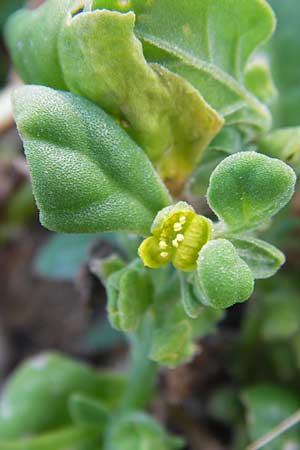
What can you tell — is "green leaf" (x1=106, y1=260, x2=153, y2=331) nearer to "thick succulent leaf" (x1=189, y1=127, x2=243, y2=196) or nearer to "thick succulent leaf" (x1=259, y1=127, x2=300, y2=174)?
"thick succulent leaf" (x1=189, y1=127, x2=243, y2=196)

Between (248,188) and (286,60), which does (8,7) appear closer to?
(286,60)

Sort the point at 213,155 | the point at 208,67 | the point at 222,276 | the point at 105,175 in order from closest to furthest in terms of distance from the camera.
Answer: the point at 222,276 → the point at 105,175 → the point at 208,67 → the point at 213,155

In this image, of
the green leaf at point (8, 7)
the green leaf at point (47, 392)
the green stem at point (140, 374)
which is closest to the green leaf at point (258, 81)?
the green stem at point (140, 374)

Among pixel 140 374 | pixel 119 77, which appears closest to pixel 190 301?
pixel 119 77

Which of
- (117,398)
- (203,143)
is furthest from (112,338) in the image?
(203,143)

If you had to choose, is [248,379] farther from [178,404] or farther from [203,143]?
[203,143]

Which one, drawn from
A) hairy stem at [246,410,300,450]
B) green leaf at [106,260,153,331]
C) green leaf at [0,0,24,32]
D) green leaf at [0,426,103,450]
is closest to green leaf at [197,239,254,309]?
green leaf at [106,260,153,331]

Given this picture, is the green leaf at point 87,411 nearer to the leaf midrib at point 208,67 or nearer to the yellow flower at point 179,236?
the yellow flower at point 179,236
